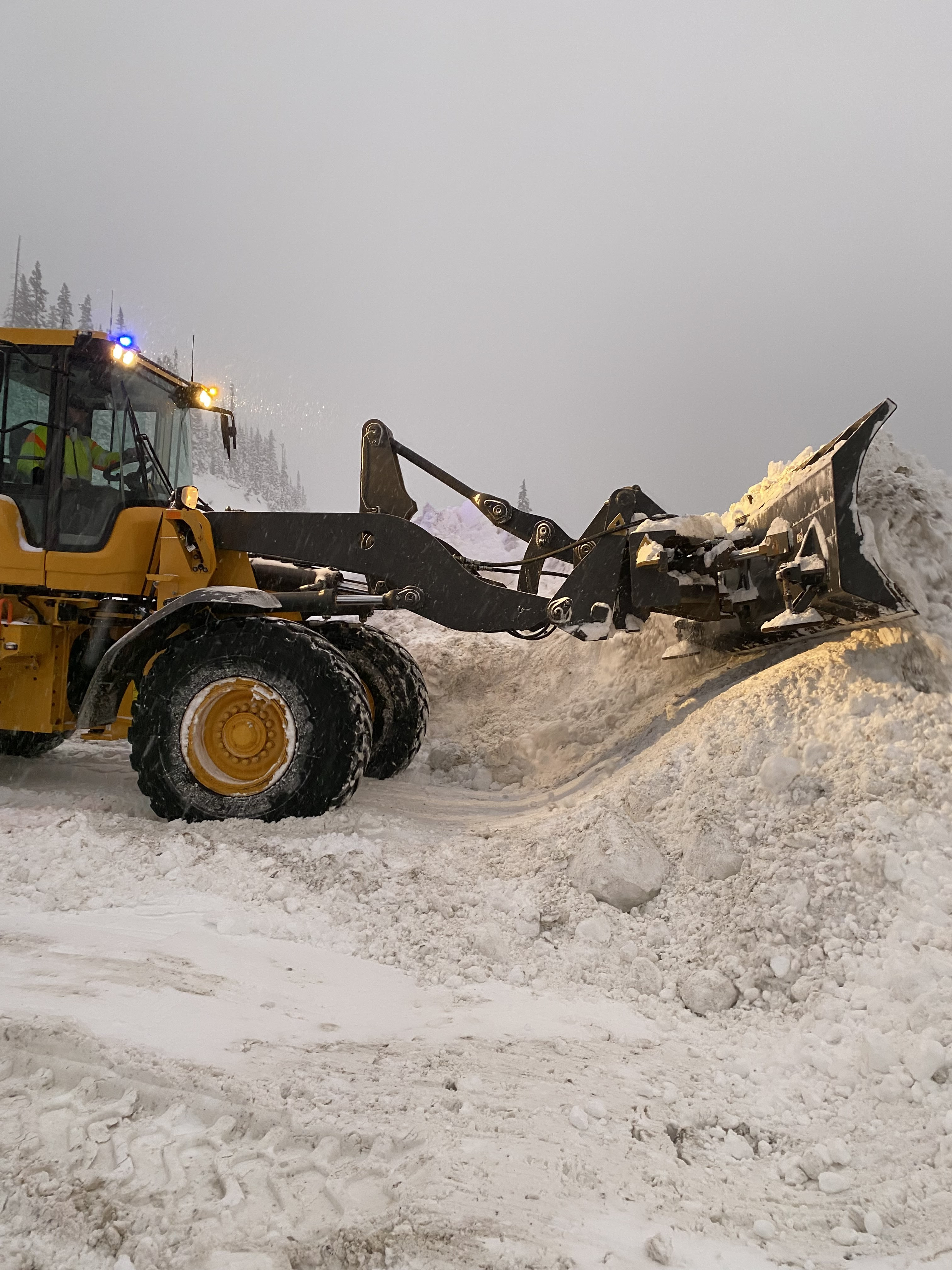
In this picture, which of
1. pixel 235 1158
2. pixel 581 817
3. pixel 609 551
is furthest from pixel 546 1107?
pixel 609 551

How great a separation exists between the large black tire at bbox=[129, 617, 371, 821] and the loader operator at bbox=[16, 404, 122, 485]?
1393 millimetres

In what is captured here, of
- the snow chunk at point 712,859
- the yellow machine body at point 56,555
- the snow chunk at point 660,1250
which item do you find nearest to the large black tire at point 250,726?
the yellow machine body at point 56,555

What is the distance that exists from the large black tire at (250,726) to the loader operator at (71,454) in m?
1.39

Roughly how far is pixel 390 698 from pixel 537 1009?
3.60 meters

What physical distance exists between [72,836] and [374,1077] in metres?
2.19

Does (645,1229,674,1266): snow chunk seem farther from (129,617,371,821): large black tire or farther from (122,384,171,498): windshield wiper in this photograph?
(122,384,171,498): windshield wiper

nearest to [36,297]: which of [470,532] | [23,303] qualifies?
[23,303]

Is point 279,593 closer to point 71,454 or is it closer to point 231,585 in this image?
point 231,585

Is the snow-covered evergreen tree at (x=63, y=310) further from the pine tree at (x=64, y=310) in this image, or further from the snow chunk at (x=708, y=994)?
the snow chunk at (x=708, y=994)

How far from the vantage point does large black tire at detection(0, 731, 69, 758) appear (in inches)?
239

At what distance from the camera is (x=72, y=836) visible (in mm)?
3604

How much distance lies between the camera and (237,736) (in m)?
4.40

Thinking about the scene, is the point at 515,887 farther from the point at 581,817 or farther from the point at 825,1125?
the point at 825,1125

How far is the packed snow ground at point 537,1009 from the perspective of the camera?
1607 millimetres
